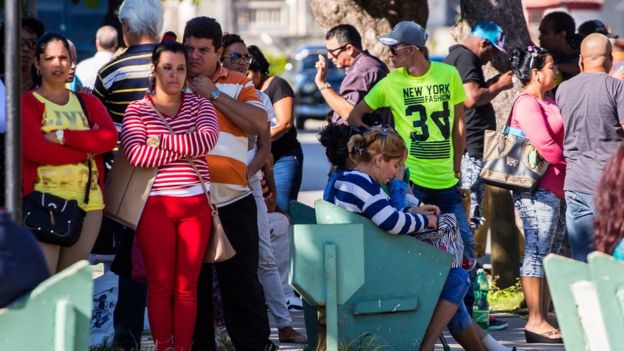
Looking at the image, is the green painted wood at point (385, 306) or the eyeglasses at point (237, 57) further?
the eyeglasses at point (237, 57)

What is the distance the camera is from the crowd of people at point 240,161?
6.18 meters

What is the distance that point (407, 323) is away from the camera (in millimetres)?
6672

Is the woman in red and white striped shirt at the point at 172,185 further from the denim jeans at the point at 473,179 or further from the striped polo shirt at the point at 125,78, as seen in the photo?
the denim jeans at the point at 473,179

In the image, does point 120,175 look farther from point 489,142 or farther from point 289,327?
point 489,142

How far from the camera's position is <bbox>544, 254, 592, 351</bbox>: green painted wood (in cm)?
449

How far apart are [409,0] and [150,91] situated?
4.91 metres

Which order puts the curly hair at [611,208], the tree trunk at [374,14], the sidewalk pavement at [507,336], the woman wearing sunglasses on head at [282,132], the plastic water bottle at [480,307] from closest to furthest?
the curly hair at [611,208] < the sidewalk pavement at [507,336] < the plastic water bottle at [480,307] < the woman wearing sunglasses on head at [282,132] < the tree trunk at [374,14]

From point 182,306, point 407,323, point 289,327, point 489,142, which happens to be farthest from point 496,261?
point 182,306

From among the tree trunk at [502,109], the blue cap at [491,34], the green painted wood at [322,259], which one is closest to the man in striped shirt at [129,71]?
the green painted wood at [322,259]

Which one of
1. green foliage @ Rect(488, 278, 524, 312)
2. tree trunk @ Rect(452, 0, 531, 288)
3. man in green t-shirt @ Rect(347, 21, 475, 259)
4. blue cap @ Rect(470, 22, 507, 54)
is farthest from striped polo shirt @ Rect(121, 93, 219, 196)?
tree trunk @ Rect(452, 0, 531, 288)

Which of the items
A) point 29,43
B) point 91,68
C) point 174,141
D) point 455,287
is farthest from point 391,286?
point 91,68

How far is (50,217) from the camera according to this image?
6.02 meters

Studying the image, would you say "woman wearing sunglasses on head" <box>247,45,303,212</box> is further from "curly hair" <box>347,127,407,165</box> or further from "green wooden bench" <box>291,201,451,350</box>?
"green wooden bench" <box>291,201,451,350</box>

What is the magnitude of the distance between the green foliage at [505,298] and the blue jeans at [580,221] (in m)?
1.66
